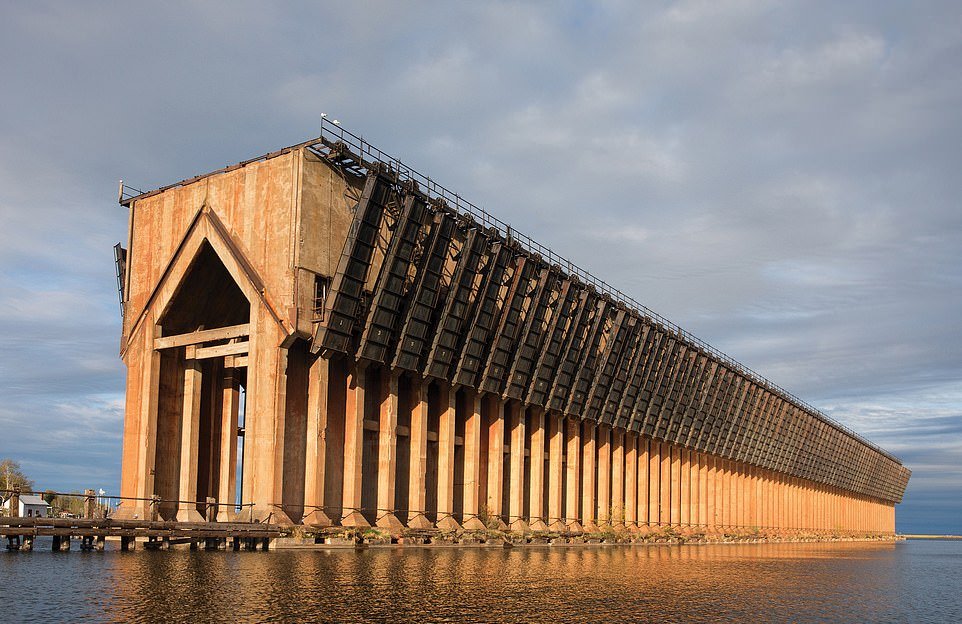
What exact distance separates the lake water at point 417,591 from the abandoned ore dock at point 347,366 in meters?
7.51

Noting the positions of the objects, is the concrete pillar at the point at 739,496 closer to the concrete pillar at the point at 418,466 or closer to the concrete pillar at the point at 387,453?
the concrete pillar at the point at 418,466

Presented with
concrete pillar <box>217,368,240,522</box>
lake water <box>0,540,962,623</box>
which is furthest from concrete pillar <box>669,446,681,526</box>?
lake water <box>0,540,962,623</box>

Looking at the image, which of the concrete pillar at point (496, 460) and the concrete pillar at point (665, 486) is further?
the concrete pillar at point (665, 486)

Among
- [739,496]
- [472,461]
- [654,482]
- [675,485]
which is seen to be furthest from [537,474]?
[739,496]

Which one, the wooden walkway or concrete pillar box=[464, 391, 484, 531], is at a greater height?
concrete pillar box=[464, 391, 484, 531]

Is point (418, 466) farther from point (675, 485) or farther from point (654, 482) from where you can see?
point (675, 485)

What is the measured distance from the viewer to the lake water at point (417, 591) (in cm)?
2161

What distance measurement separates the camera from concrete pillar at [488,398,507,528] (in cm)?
6412

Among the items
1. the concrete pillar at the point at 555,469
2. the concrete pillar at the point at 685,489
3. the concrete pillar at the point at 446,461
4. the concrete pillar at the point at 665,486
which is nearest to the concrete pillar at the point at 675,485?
the concrete pillar at the point at 685,489

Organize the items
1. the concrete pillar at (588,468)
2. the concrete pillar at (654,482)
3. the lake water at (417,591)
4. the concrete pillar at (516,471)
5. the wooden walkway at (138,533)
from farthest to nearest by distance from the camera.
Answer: the concrete pillar at (654,482), the concrete pillar at (588,468), the concrete pillar at (516,471), the wooden walkway at (138,533), the lake water at (417,591)

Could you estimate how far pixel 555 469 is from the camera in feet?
239

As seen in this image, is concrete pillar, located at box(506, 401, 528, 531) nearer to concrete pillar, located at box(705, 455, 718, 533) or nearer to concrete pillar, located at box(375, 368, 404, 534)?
concrete pillar, located at box(375, 368, 404, 534)

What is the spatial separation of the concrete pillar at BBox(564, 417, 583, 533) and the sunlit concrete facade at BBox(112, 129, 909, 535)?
0.54 feet

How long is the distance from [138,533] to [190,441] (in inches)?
525
